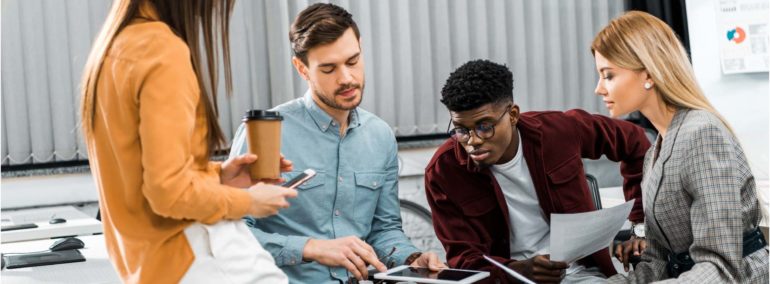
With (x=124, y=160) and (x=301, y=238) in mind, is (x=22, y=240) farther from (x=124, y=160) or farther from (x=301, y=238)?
(x=124, y=160)

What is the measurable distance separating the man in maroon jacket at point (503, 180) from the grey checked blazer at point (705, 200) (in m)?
0.38

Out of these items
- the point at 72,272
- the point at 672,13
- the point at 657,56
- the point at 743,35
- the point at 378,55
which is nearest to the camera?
the point at 657,56

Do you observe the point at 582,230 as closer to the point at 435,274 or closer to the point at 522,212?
the point at 435,274

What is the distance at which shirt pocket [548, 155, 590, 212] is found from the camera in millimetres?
2367

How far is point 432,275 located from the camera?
6.20 ft

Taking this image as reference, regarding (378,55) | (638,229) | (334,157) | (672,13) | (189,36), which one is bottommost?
(638,229)

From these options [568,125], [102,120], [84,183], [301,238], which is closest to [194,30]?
[102,120]

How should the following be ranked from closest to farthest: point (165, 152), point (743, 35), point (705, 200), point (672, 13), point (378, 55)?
1. point (165, 152)
2. point (705, 200)
3. point (743, 35)
4. point (378, 55)
5. point (672, 13)

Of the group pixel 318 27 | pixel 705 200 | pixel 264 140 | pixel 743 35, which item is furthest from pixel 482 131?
pixel 743 35

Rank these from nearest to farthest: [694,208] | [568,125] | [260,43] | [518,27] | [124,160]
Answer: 1. [124,160]
2. [694,208]
3. [568,125]
4. [260,43]
5. [518,27]

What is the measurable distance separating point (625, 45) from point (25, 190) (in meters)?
2.67

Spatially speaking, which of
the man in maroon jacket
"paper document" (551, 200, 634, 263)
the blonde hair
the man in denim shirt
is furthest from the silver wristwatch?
the man in denim shirt

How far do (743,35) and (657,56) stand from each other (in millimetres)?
1738

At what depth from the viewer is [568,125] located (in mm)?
2453
